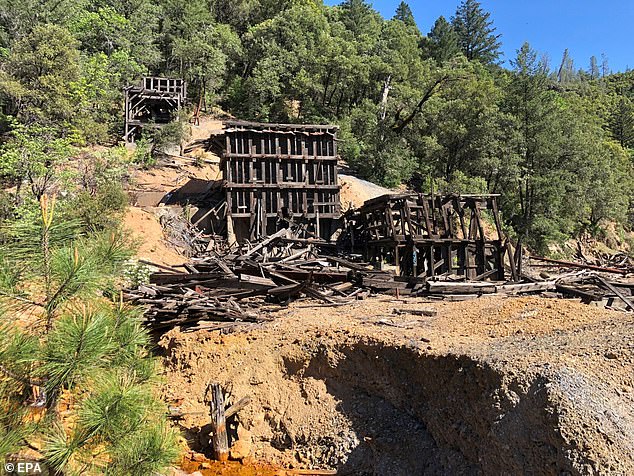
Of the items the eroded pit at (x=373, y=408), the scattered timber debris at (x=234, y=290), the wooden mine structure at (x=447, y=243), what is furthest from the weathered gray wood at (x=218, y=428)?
the wooden mine structure at (x=447, y=243)

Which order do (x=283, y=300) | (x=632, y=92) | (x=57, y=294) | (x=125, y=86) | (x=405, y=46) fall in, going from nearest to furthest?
(x=57, y=294) → (x=283, y=300) → (x=125, y=86) → (x=405, y=46) → (x=632, y=92)

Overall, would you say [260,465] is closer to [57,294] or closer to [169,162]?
[57,294]

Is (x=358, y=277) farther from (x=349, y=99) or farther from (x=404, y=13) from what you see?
(x=404, y=13)

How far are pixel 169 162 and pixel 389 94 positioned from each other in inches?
874

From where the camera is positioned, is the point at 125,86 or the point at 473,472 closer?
the point at 473,472

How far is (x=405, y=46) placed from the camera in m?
52.5

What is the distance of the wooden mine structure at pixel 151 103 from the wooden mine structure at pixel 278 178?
14.1m

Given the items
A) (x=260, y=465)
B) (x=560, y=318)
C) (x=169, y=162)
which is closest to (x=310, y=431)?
(x=260, y=465)

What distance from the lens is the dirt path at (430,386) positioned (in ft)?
16.3

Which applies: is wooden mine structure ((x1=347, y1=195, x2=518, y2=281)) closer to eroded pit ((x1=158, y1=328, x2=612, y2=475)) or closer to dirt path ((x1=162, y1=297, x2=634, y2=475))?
dirt path ((x1=162, y1=297, x2=634, y2=475))

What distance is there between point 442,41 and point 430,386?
6516 centimetres

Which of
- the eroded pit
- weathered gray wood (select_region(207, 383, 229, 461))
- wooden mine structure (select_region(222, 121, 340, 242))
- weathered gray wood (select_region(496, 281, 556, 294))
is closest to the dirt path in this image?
the eroded pit

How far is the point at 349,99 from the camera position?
43.9m

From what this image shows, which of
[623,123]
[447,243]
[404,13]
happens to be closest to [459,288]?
[447,243]
